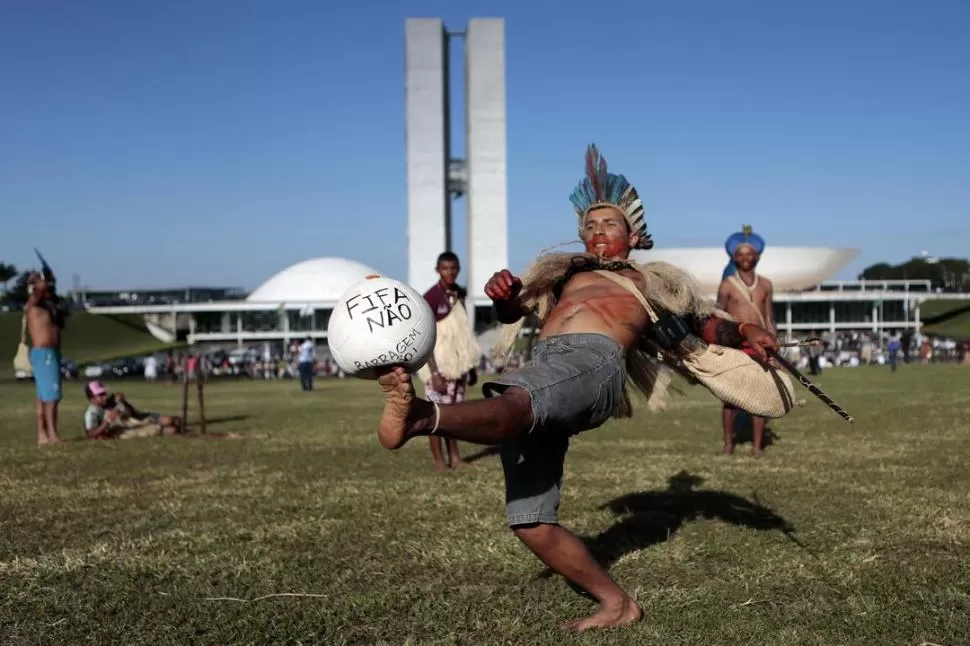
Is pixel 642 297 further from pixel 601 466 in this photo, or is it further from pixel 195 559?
pixel 601 466

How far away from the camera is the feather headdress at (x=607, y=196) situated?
467 centimetres


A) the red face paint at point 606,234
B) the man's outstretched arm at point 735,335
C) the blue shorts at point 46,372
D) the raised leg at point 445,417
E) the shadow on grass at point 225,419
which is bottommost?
the shadow on grass at point 225,419

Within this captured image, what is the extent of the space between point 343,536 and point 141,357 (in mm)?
49026

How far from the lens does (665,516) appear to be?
20.0 ft

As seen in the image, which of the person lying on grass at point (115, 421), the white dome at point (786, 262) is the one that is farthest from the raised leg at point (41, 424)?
the white dome at point (786, 262)

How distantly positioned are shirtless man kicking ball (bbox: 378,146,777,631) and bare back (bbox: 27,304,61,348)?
27.1 ft

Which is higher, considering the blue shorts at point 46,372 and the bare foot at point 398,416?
the bare foot at point 398,416

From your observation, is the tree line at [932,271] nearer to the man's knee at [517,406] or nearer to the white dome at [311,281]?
the white dome at [311,281]

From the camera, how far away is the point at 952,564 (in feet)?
15.4

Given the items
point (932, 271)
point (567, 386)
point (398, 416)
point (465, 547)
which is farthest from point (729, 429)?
point (932, 271)

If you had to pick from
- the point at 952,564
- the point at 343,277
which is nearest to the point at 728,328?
the point at 952,564

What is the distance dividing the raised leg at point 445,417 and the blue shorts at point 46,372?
9.09 meters

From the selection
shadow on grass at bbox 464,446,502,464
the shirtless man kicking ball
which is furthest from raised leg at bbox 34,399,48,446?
the shirtless man kicking ball

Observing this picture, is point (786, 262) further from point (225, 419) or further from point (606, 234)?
point (606, 234)
